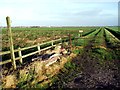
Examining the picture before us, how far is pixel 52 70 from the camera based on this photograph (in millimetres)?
14617

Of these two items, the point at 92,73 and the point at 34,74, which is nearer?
the point at 34,74

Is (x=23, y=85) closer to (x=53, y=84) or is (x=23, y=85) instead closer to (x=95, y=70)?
(x=53, y=84)

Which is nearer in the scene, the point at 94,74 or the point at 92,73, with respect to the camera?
the point at 94,74

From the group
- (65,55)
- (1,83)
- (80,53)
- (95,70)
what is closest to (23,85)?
(1,83)

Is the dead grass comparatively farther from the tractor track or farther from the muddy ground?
the tractor track

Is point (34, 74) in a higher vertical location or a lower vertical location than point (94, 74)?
higher

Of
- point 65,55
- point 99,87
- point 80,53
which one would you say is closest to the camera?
point 99,87

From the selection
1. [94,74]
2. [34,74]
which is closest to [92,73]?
[94,74]

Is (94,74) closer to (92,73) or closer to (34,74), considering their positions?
(92,73)

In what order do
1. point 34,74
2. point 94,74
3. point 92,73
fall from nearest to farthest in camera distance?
point 34,74 → point 94,74 → point 92,73

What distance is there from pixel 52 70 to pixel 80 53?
559 cm

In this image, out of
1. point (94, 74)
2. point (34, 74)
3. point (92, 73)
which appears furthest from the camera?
point (92, 73)

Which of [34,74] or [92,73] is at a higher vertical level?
[34,74]

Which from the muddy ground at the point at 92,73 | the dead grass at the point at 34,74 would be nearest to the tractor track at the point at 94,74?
the muddy ground at the point at 92,73
